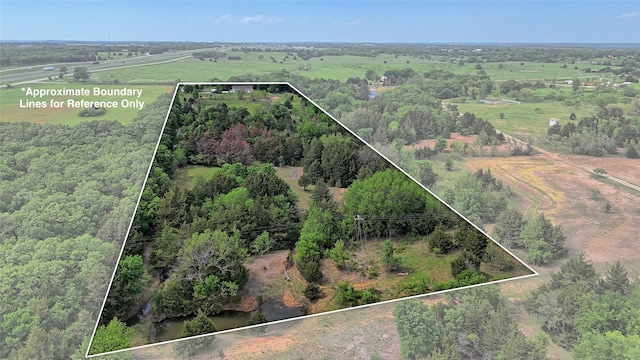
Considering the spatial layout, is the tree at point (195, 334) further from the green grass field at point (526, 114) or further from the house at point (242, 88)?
the green grass field at point (526, 114)

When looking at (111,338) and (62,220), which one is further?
(62,220)

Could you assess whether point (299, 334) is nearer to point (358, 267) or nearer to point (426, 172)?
point (358, 267)

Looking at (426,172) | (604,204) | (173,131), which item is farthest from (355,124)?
(604,204)

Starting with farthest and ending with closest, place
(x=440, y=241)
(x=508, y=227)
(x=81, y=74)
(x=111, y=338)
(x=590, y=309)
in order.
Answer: (x=81, y=74) → (x=440, y=241) → (x=508, y=227) → (x=590, y=309) → (x=111, y=338)

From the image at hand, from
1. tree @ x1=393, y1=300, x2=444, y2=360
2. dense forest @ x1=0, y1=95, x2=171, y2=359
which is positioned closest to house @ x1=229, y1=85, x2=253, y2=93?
dense forest @ x1=0, y1=95, x2=171, y2=359

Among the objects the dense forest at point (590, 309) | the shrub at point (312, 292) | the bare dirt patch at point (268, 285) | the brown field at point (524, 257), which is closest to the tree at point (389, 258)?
the brown field at point (524, 257)

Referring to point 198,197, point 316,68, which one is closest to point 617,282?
point 198,197

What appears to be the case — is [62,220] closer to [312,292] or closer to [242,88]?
[312,292]
